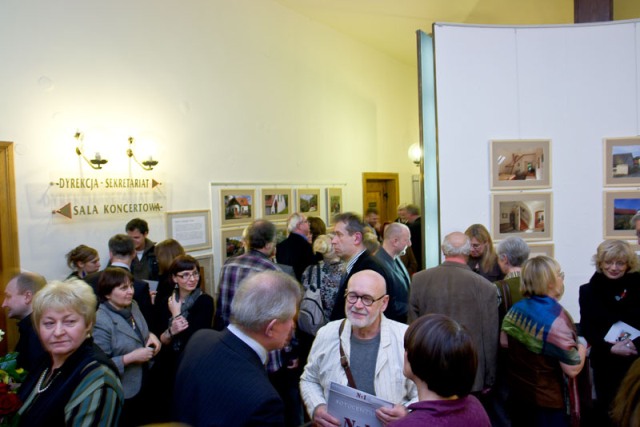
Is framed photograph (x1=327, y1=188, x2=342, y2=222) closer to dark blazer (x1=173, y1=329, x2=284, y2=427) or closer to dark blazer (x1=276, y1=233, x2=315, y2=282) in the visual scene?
dark blazer (x1=276, y1=233, x2=315, y2=282)

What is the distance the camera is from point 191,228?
6094 mm

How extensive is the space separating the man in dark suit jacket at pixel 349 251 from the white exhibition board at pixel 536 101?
5.70 ft

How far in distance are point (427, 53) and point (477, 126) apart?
2.97 ft

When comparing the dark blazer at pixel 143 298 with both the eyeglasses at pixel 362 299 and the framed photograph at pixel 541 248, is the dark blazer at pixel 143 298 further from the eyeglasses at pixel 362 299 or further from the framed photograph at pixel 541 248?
the framed photograph at pixel 541 248

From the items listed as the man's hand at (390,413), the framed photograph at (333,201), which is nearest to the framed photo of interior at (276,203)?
the framed photograph at (333,201)

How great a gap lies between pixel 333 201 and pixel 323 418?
6.67 meters

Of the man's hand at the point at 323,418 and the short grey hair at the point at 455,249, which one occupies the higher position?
the short grey hair at the point at 455,249

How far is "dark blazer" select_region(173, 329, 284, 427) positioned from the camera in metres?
1.63

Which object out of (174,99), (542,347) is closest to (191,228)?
→ (174,99)

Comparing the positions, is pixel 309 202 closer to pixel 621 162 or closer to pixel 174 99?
pixel 174 99

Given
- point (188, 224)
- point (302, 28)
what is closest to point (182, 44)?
point (188, 224)

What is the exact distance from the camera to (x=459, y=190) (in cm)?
503

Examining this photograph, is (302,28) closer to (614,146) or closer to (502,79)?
(502,79)

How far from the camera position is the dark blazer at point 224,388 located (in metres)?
1.63
